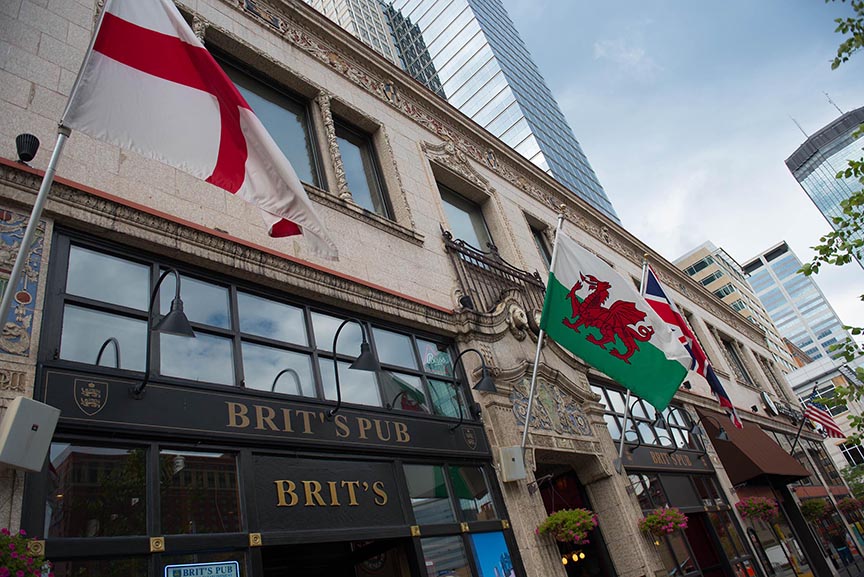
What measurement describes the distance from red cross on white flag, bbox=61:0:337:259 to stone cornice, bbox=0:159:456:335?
141 cm

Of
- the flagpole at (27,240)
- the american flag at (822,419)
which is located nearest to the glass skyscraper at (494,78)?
the american flag at (822,419)

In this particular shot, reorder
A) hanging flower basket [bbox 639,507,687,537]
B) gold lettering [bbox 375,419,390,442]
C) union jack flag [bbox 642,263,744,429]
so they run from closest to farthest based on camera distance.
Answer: gold lettering [bbox 375,419,390,442] < hanging flower basket [bbox 639,507,687,537] < union jack flag [bbox 642,263,744,429]

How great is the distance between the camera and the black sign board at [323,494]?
612cm

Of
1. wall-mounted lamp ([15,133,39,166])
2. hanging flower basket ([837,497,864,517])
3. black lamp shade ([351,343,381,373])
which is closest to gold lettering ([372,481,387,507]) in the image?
black lamp shade ([351,343,381,373])

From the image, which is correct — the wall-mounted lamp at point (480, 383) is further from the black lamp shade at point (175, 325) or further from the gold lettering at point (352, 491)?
the black lamp shade at point (175, 325)

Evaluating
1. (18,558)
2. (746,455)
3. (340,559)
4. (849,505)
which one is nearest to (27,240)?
(18,558)

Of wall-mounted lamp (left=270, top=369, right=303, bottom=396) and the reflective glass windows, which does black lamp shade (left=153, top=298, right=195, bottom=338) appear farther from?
wall-mounted lamp (left=270, top=369, right=303, bottom=396)

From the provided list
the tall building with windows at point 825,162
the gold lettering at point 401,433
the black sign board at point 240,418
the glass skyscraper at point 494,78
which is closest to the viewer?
the black sign board at point 240,418

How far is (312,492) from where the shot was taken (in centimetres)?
654

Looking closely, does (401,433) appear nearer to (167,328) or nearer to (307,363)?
(307,363)

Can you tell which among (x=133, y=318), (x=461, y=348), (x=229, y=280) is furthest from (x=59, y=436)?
(x=461, y=348)

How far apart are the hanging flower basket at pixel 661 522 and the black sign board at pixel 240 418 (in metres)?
4.24

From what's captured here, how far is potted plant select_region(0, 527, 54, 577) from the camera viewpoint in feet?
12.1

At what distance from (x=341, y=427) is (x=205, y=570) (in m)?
2.39
